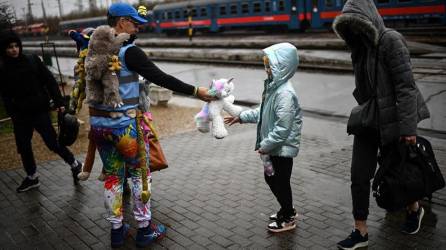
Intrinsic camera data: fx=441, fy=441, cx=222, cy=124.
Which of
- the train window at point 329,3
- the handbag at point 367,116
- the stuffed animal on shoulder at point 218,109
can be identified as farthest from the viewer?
the train window at point 329,3

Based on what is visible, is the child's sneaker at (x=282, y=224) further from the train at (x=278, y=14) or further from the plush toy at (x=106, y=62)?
the train at (x=278, y=14)

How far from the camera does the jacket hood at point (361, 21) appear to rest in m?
3.27

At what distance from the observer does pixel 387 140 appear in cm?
331

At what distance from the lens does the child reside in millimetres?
3627

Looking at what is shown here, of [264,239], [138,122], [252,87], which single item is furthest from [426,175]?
[252,87]

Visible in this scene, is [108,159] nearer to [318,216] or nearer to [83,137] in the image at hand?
[318,216]

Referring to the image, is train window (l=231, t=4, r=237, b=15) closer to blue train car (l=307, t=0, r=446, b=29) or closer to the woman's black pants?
blue train car (l=307, t=0, r=446, b=29)

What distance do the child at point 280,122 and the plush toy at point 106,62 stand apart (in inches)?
48.5

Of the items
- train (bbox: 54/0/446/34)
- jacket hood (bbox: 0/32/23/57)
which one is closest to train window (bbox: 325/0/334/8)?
train (bbox: 54/0/446/34)

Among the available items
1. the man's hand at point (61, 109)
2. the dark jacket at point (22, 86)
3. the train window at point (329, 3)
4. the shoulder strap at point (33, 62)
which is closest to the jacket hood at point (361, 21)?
the man's hand at point (61, 109)

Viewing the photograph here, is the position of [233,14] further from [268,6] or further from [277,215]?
[277,215]

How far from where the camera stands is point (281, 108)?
11.9 feet

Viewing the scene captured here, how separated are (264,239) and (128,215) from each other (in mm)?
1540

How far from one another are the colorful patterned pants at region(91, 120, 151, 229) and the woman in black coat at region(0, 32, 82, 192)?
6.22 feet
